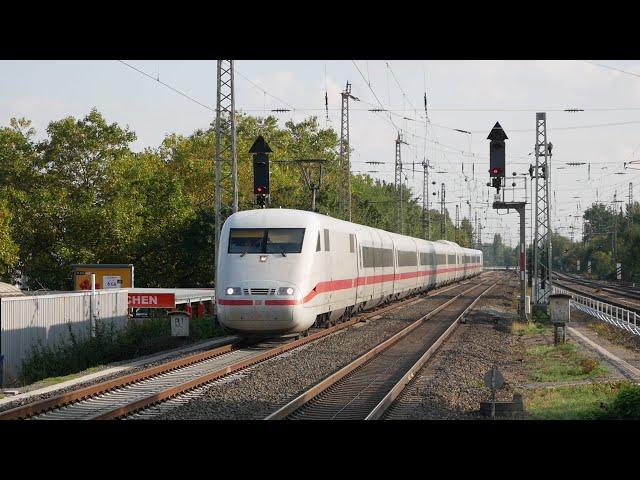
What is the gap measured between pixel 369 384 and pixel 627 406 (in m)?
4.97

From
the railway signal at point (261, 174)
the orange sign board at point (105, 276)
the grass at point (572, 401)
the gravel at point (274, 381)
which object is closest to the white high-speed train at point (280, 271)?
the gravel at point (274, 381)

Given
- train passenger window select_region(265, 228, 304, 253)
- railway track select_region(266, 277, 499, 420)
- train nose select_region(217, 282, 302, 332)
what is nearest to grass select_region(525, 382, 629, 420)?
railway track select_region(266, 277, 499, 420)

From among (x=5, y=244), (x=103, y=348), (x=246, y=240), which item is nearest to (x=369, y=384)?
(x=246, y=240)

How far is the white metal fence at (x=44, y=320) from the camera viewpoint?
1845 cm

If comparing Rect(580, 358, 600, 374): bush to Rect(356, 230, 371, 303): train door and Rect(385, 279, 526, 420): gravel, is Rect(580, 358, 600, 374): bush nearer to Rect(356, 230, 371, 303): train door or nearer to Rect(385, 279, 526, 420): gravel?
Rect(385, 279, 526, 420): gravel

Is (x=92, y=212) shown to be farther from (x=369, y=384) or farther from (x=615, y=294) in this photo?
(x=615, y=294)

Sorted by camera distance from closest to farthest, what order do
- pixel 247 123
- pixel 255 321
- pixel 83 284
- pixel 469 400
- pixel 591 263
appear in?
1. pixel 469 400
2. pixel 255 321
3. pixel 83 284
4. pixel 247 123
5. pixel 591 263

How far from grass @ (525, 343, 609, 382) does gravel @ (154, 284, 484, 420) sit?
386 centimetres

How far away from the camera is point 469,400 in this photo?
46.1 ft

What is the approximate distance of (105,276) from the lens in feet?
105

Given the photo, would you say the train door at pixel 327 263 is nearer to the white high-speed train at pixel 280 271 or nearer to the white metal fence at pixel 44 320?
the white high-speed train at pixel 280 271

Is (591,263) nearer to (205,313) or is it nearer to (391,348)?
(205,313)
